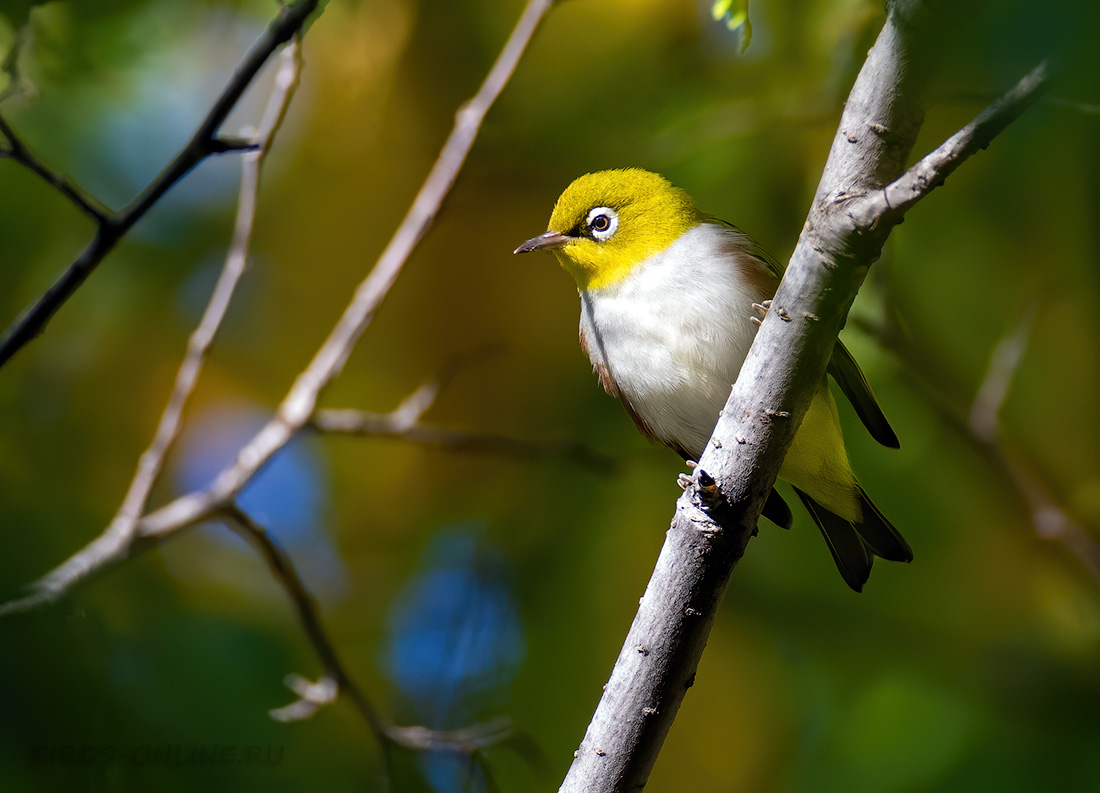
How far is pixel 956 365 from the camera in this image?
8.25ft

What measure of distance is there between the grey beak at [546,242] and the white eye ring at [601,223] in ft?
0.19

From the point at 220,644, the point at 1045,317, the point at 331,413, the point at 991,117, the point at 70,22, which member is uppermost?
the point at 1045,317

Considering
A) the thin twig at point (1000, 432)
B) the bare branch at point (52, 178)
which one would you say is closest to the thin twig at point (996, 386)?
the thin twig at point (1000, 432)

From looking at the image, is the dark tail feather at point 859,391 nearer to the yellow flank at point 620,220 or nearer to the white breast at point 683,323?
the white breast at point 683,323

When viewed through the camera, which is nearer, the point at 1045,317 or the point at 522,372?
the point at 1045,317

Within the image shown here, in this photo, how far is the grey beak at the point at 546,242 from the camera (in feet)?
6.04

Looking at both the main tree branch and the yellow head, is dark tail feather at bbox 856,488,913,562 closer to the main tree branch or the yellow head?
the yellow head

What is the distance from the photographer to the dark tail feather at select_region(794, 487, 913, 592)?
2043mm

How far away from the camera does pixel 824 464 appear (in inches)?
80.0

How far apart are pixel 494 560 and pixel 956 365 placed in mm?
1420

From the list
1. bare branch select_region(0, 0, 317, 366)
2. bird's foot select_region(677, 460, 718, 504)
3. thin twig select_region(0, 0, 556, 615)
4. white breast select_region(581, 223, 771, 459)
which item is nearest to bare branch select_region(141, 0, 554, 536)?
thin twig select_region(0, 0, 556, 615)

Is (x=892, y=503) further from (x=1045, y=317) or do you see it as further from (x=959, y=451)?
(x=1045, y=317)

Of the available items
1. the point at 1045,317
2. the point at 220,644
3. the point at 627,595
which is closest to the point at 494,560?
the point at 627,595

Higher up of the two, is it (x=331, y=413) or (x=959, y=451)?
(x=959, y=451)
